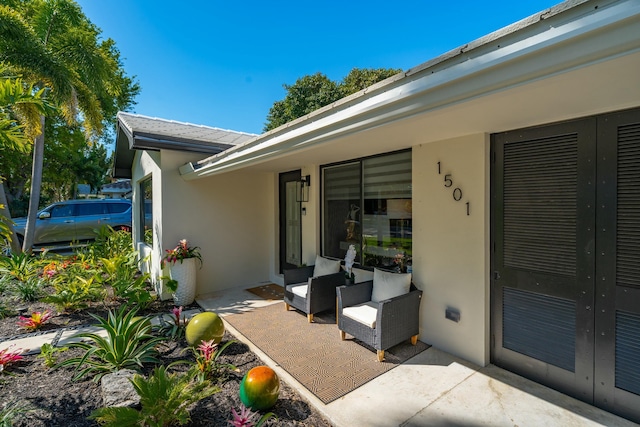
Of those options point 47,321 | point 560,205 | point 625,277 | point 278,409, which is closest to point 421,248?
point 560,205

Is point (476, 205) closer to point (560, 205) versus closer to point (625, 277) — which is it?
point (560, 205)

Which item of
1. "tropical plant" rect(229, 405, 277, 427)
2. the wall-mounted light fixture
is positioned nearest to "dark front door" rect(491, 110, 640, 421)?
"tropical plant" rect(229, 405, 277, 427)

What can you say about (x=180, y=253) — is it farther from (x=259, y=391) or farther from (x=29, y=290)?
(x=259, y=391)

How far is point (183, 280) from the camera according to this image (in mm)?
5711

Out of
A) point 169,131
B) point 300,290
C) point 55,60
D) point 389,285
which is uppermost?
point 55,60

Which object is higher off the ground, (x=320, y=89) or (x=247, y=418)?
(x=320, y=89)

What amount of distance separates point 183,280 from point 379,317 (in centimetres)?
405

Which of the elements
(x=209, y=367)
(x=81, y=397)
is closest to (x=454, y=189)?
(x=209, y=367)

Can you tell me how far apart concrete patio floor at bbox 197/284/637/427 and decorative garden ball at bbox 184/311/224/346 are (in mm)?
828

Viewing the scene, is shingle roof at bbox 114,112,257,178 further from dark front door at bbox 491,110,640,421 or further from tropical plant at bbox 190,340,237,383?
dark front door at bbox 491,110,640,421

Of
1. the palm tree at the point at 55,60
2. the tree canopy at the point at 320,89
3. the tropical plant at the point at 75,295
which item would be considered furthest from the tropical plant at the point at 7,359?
the tree canopy at the point at 320,89

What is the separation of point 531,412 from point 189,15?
10.5 metres

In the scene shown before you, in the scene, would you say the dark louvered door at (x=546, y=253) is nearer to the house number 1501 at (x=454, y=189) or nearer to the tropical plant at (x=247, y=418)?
the house number 1501 at (x=454, y=189)

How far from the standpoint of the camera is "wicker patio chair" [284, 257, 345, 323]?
15.5 feet
